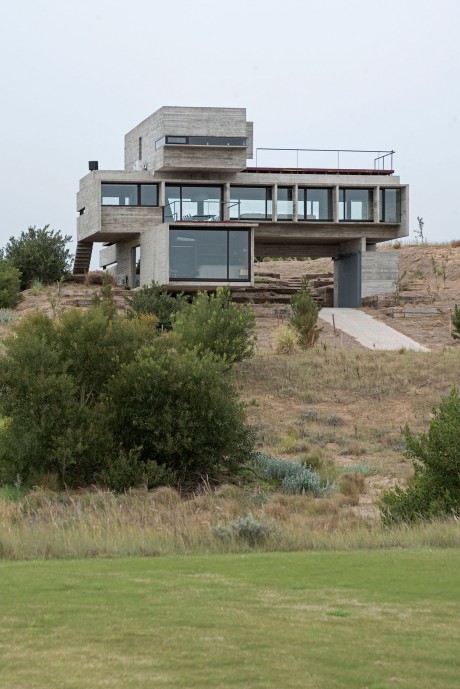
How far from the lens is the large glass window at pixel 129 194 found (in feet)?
188

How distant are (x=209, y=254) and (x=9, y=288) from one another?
10177 millimetres

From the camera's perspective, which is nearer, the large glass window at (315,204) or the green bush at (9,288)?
the green bush at (9,288)

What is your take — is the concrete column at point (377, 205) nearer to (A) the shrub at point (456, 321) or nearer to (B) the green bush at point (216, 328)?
(A) the shrub at point (456, 321)

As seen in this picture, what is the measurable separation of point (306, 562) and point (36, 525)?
5.25 metres

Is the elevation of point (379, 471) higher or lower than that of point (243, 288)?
lower

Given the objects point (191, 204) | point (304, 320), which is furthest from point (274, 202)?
point (304, 320)

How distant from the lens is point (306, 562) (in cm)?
1225

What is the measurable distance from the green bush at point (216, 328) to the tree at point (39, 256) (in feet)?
80.8

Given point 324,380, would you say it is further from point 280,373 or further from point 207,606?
point 207,606

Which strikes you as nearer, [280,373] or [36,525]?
[36,525]

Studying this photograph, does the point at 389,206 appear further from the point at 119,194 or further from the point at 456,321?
the point at 456,321

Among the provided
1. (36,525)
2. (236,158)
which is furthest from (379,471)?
(236,158)

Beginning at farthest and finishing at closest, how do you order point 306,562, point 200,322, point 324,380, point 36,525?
1. point 324,380
2. point 200,322
3. point 36,525
4. point 306,562

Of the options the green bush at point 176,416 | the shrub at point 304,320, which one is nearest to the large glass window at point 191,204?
the shrub at point 304,320
